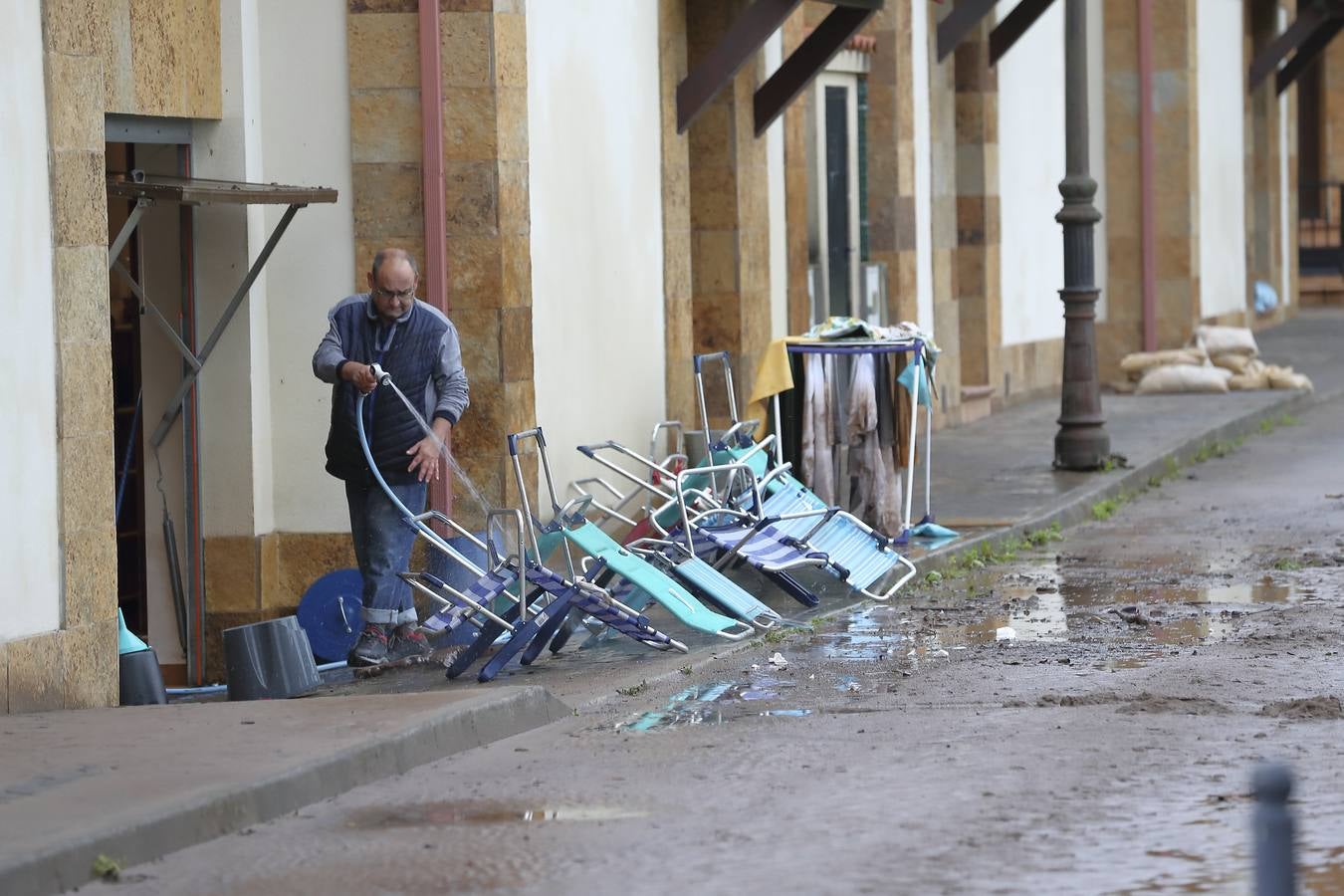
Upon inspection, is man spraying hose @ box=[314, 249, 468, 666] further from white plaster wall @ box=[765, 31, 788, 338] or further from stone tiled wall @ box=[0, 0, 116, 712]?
white plaster wall @ box=[765, 31, 788, 338]

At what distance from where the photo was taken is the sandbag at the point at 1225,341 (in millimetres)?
22516

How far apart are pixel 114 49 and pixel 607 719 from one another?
148 inches

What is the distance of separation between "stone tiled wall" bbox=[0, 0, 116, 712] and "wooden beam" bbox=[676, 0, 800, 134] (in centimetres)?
529

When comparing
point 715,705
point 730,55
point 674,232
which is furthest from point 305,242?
point 715,705

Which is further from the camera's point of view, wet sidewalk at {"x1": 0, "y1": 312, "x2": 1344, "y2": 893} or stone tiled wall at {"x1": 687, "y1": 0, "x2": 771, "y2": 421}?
stone tiled wall at {"x1": 687, "y1": 0, "x2": 771, "y2": 421}

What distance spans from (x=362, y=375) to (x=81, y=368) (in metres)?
1.32

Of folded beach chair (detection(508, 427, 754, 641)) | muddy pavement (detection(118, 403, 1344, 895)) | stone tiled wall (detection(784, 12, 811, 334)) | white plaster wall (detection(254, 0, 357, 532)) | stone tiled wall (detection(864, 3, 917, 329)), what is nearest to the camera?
muddy pavement (detection(118, 403, 1344, 895))

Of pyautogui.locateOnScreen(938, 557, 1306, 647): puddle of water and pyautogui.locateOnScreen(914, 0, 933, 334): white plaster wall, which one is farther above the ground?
pyautogui.locateOnScreen(914, 0, 933, 334): white plaster wall

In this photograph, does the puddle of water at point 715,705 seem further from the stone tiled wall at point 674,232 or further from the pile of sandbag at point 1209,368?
the pile of sandbag at point 1209,368

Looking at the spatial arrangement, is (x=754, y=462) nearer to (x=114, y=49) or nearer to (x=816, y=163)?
(x=114, y=49)

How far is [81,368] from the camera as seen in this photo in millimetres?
8164

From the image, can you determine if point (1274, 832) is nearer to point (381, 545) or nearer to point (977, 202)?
point (381, 545)

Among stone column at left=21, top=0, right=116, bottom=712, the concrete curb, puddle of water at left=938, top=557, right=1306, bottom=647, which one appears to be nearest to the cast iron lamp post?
puddle of water at left=938, top=557, right=1306, bottom=647

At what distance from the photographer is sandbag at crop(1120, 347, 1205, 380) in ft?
72.2
